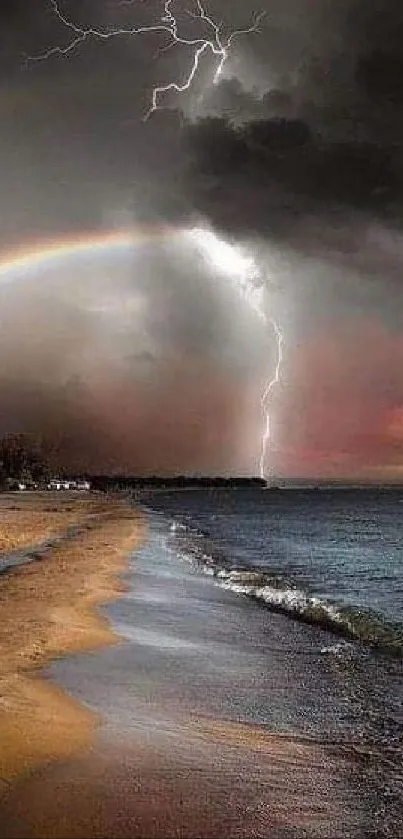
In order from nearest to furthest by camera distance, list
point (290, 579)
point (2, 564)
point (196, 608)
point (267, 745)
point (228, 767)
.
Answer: point (228, 767), point (267, 745), point (196, 608), point (2, 564), point (290, 579)

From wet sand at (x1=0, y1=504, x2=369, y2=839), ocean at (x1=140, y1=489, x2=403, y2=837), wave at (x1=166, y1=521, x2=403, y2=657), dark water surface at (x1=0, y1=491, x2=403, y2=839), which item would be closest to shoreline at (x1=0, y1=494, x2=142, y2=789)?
wet sand at (x1=0, y1=504, x2=369, y2=839)

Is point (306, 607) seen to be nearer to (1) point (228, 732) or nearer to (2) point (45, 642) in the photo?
(2) point (45, 642)

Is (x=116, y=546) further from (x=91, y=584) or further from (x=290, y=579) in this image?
(x=91, y=584)

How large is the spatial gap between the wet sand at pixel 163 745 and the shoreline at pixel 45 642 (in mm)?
39

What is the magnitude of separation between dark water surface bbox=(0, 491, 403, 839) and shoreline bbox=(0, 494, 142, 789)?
33 cm

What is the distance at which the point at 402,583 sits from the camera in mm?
33438

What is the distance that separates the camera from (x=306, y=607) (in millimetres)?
23000

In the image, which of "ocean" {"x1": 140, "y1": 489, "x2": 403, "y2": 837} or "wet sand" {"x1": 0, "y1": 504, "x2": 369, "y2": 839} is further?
"ocean" {"x1": 140, "y1": 489, "x2": 403, "y2": 837}

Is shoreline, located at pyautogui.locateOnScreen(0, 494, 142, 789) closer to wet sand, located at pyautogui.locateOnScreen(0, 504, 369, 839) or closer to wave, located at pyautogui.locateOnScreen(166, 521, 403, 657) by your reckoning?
wet sand, located at pyautogui.locateOnScreen(0, 504, 369, 839)

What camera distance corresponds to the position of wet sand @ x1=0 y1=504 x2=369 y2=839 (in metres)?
6.84

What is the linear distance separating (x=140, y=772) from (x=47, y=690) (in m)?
3.29

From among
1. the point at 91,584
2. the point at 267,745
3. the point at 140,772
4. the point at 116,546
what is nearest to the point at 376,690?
the point at 267,745

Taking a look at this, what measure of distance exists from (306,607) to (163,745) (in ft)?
48.0

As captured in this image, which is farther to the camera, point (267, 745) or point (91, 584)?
point (91, 584)
